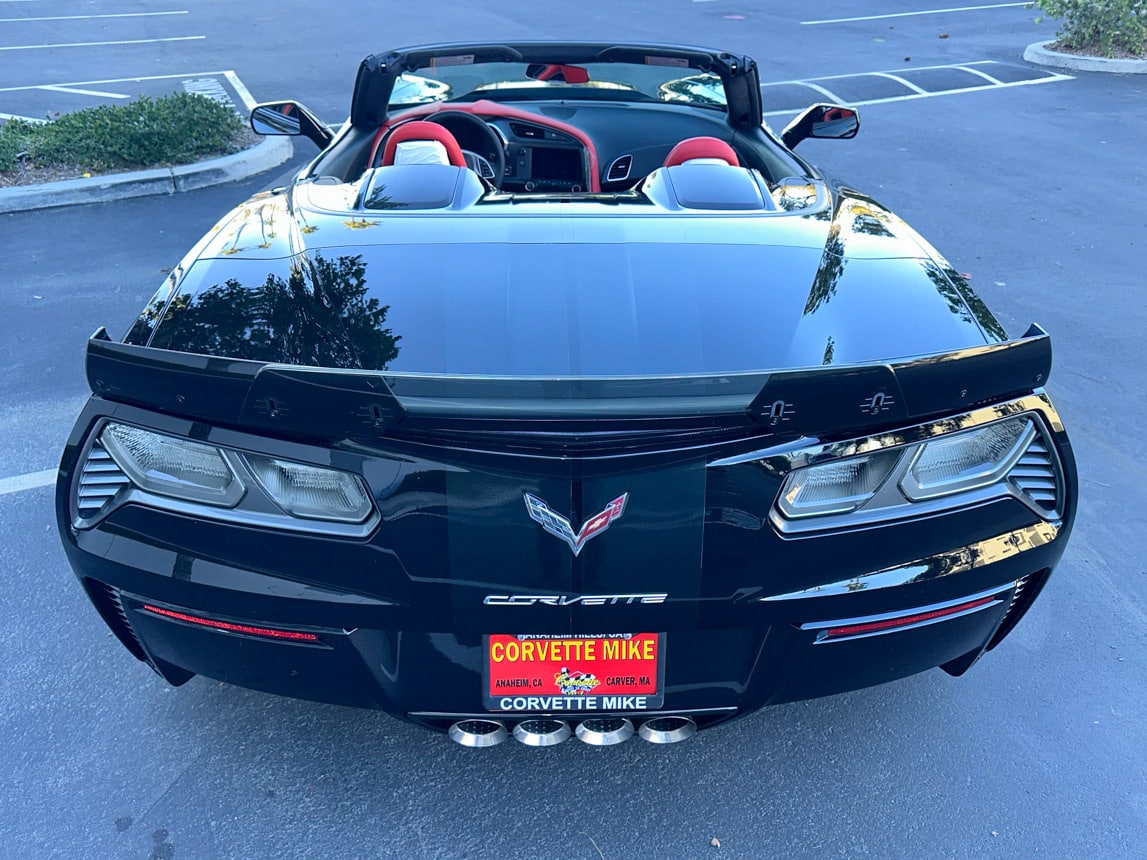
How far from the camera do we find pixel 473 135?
3.71m

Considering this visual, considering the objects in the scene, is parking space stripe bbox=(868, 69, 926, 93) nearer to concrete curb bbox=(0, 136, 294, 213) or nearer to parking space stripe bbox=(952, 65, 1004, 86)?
parking space stripe bbox=(952, 65, 1004, 86)

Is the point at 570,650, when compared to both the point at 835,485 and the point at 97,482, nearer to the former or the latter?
the point at 835,485

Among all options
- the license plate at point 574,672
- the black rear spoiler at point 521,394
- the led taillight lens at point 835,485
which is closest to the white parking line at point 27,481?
the black rear spoiler at point 521,394

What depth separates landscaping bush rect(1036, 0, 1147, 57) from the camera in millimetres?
11852

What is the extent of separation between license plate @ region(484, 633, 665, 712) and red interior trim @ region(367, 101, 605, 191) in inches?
86.3

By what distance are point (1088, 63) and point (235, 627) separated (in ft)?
42.5

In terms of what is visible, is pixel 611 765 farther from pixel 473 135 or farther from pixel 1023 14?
pixel 1023 14

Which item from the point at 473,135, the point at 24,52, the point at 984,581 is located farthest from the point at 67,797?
the point at 24,52

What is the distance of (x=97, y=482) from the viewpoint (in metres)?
1.97

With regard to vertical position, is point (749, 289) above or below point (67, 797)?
above

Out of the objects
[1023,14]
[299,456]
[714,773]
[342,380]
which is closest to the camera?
[342,380]

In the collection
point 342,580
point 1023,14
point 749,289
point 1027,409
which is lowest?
point 1023,14

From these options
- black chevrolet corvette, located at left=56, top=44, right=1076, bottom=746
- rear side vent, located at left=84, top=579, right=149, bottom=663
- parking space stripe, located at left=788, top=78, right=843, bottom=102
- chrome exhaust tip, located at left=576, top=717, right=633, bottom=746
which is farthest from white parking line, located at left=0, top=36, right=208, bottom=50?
chrome exhaust tip, located at left=576, top=717, right=633, bottom=746

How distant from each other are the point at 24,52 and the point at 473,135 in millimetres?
12334
